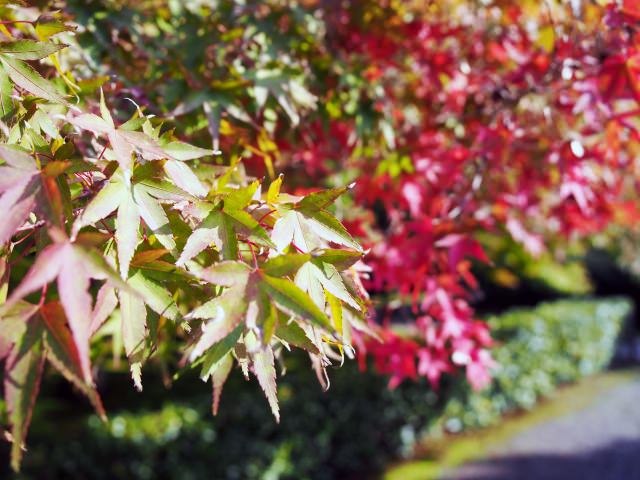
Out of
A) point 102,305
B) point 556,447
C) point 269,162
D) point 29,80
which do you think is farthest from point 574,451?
point 29,80

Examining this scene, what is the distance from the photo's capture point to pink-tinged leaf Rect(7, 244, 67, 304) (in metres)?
0.84

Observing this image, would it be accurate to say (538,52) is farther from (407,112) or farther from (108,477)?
(108,477)

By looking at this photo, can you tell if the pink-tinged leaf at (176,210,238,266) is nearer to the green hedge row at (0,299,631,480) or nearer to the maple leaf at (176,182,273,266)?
the maple leaf at (176,182,273,266)

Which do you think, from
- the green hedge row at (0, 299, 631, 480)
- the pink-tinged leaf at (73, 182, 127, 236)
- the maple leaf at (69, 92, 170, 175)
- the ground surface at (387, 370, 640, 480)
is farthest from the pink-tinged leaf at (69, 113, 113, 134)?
the ground surface at (387, 370, 640, 480)

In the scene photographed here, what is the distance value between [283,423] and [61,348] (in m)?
4.07

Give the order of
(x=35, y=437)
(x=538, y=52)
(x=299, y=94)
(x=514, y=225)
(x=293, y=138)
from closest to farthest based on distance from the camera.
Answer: (x=299, y=94), (x=293, y=138), (x=538, y=52), (x=514, y=225), (x=35, y=437)

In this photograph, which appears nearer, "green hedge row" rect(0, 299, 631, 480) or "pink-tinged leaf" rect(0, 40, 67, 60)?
"pink-tinged leaf" rect(0, 40, 67, 60)

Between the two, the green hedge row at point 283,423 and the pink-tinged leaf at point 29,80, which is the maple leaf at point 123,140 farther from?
the green hedge row at point 283,423

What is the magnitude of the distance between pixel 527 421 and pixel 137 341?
6672mm

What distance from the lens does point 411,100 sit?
9.81 ft

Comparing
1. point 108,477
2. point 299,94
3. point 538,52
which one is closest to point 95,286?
point 299,94

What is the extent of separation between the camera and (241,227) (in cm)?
115

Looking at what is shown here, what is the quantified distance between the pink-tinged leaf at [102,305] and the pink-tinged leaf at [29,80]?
435 millimetres

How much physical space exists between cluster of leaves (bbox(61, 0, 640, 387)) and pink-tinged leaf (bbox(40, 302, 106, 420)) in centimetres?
88
